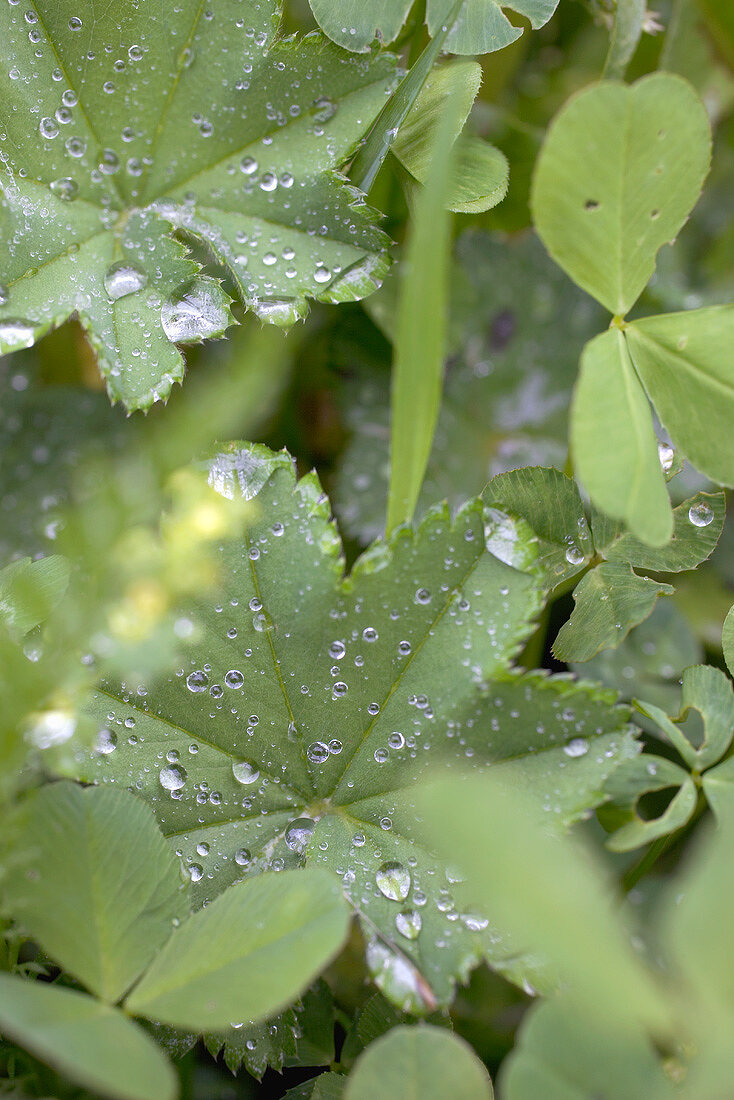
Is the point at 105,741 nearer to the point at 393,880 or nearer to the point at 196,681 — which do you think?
the point at 196,681

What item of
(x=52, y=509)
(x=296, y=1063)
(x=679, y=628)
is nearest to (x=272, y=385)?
(x=296, y=1063)

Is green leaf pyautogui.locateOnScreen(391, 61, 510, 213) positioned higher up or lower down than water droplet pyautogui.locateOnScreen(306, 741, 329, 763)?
higher up

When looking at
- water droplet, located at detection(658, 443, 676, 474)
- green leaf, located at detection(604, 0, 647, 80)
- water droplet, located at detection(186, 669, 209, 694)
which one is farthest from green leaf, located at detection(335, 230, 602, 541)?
water droplet, located at detection(186, 669, 209, 694)

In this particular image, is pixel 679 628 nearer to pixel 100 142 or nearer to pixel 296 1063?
pixel 296 1063

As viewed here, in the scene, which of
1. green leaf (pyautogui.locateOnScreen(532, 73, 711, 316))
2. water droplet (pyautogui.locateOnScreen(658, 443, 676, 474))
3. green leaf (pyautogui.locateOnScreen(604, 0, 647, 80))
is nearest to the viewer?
green leaf (pyautogui.locateOnScreen(532, 73, 711, 316))

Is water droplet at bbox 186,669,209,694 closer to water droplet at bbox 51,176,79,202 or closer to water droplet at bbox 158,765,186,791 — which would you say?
water droplet at bbox 158,765,186,791

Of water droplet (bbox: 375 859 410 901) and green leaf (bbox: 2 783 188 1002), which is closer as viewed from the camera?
green leaf (bbox: 2 783 188 1002)

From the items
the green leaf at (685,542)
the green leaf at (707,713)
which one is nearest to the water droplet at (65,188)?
the green leaf at (685,542)
